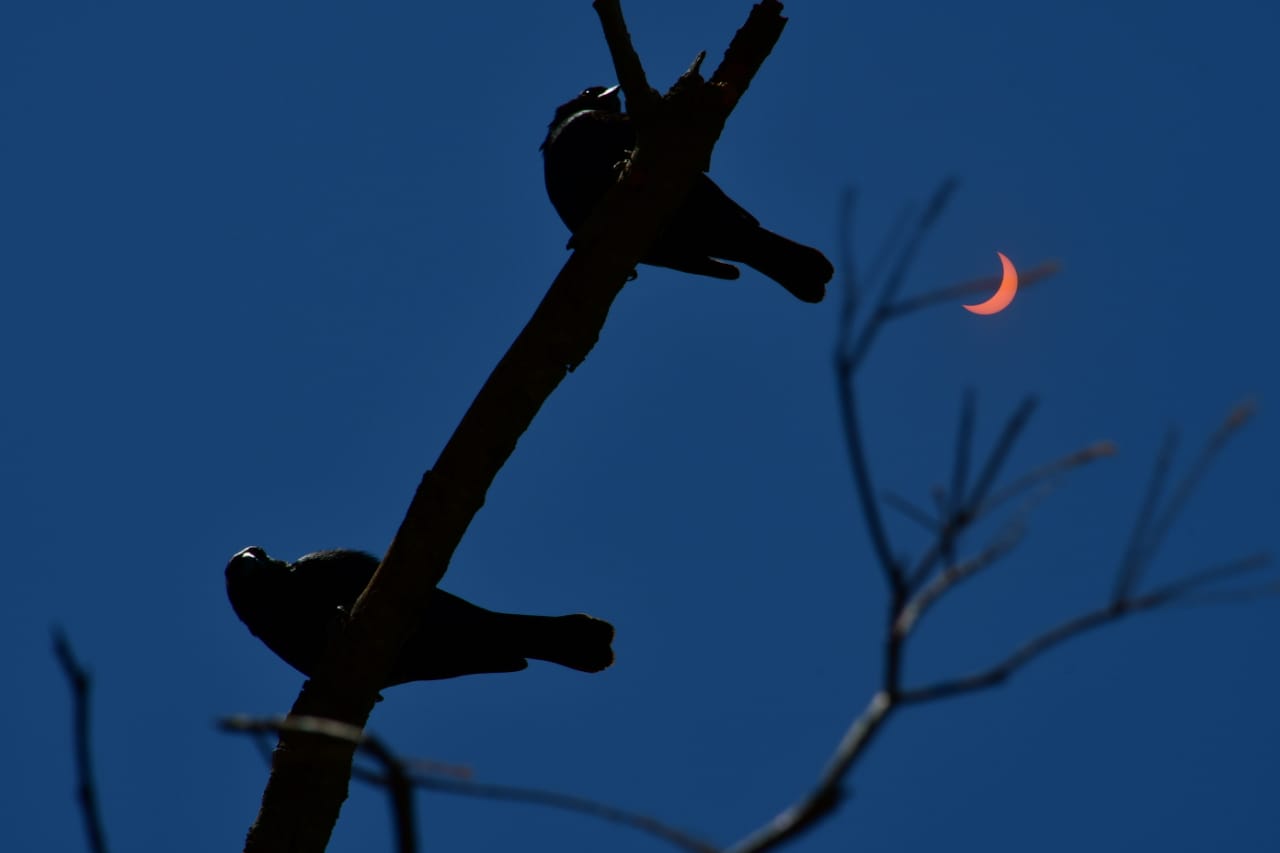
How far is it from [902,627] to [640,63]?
2.86 metres

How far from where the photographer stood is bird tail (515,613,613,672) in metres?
5.23

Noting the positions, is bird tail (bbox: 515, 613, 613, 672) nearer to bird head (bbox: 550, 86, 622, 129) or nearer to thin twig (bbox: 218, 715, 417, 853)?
bird head (bbox: 550, 86, 622, 129)

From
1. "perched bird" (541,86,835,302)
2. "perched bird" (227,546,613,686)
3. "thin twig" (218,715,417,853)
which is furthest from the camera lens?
"perched bird" (541,86,835,302)

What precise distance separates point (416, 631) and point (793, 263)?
2.23m

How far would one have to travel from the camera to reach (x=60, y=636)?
4.52 ft

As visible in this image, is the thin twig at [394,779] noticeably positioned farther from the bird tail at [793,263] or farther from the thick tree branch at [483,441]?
the bird tail at [793,263]

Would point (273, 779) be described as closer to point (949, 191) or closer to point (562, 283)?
point (562, 283)

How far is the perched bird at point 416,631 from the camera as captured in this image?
5.11 meters

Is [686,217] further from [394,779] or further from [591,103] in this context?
[394,779]

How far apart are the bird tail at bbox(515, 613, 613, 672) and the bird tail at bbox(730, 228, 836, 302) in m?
1.65

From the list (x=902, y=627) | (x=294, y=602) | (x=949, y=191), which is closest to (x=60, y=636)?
(x=902, y=627)

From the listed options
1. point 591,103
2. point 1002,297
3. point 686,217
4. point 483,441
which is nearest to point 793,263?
point 686,217

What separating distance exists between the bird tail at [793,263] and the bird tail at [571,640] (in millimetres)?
1654

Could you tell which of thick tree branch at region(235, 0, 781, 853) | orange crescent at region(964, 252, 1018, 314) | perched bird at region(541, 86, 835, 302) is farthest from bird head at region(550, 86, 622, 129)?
orange crescent at region(964, 252, 1018, 314)
